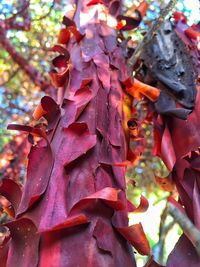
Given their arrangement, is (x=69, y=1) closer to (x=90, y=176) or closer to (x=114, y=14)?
(x=114, y=14)

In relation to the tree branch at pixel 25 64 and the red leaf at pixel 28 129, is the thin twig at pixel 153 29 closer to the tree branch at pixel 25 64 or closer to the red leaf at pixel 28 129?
the red leaf at pixel 28 129

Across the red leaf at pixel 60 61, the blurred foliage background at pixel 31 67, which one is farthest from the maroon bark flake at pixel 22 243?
the blurred foliage background at pixel 31 67

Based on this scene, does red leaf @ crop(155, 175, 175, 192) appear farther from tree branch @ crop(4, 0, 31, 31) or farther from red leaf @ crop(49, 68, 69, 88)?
tree branch @ crop(4, 0, 31, 31)

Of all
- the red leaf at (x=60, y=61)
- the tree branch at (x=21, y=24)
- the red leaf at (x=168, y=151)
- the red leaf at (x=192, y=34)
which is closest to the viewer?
the red leaf at (x=168, y=151)

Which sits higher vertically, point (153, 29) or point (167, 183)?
point (153, 29)

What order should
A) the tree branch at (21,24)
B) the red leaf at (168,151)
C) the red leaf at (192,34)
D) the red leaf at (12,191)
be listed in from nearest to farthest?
1. the red leaf at (12,191)
2. the red leaf at (168,151)
3. the red leaf at (192,34)
4. the tree branch at (21,24)

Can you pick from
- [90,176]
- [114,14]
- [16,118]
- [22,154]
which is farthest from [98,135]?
[16,118]

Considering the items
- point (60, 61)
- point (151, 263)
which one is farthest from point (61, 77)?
point (151, 263)

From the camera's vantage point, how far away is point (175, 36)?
38.5 inches

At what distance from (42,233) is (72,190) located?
0.08m

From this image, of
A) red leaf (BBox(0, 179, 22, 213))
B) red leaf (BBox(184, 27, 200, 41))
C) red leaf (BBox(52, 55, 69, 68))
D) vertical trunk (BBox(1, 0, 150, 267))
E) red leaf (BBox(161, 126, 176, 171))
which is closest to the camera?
vertical trunk (BBox(1, 0, 150, 267))

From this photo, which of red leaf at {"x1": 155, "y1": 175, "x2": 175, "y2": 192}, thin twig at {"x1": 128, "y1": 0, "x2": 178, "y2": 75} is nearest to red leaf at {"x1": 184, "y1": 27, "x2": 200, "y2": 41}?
thin twig at {"x1": 128, "y1": 0, "x2": 178, "y2": 75}

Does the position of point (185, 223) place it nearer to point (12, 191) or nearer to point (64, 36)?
point (12, 191)

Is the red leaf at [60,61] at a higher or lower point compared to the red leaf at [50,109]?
lower
